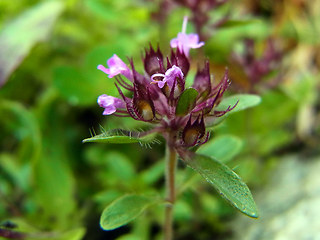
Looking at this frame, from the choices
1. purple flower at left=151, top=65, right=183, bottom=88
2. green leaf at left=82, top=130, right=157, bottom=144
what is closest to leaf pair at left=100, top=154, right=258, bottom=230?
green leaf at left=82, top=130, right=157, bottom=144

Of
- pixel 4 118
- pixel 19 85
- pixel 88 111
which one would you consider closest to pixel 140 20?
pixel 88 111

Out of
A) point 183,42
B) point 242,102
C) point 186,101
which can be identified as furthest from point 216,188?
point 183,42

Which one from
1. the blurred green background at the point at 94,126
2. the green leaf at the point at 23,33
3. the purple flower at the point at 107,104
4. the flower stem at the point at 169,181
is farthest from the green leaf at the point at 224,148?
the green leaf at the point at 23,33

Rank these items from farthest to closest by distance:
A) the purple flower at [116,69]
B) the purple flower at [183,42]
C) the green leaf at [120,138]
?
the purple flower at [183,42] < the purple flower at [116,69] < the green leaf at [120,138]

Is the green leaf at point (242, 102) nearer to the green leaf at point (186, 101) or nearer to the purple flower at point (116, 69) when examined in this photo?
the green leaf at point (186, 101)

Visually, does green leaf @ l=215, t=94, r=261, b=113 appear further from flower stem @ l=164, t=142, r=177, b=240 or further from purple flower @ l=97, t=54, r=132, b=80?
purple flower @ l=97, t=54, r=132, b=80

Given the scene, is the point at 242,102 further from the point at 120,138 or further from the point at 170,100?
the point at 120,138
